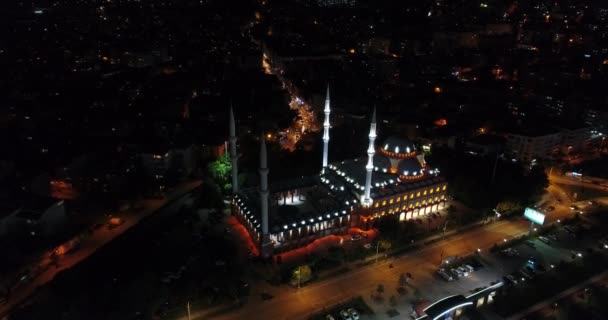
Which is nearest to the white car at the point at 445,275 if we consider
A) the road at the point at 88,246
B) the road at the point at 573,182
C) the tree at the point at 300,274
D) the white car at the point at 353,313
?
the white car at the point at 353,313

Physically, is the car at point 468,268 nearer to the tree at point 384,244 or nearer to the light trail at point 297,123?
the tree at point 384,244

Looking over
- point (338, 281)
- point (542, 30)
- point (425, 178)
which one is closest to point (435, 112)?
point (425, 178)

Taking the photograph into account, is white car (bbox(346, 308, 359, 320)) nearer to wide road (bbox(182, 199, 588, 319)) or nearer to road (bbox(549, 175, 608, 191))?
wide road (bbox(182, 199, 588, 319))

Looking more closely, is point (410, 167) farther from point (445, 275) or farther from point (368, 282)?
point (368, 282)

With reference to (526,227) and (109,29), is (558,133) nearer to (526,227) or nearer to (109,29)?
(526,227)

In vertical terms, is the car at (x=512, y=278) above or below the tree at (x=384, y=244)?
below

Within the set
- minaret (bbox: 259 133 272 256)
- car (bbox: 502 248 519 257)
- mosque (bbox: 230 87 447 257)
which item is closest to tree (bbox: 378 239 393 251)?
mosque (bbox: 230 87 447 257)

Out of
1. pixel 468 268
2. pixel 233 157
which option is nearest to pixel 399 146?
pixel 468 268
